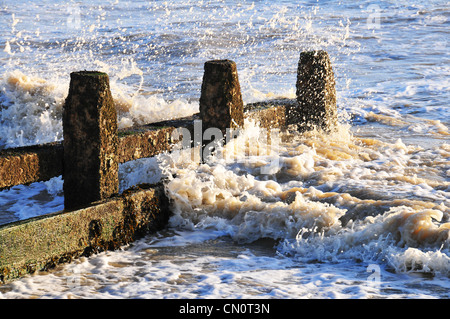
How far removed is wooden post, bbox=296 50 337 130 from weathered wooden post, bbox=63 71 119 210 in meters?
3.56

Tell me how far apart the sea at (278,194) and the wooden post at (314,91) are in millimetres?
222

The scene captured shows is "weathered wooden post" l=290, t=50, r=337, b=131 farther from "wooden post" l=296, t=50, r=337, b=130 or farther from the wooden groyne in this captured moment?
the wooden groyne

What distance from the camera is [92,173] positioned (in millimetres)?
5188

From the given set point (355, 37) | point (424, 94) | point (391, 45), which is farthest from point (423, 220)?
point (355, 37)

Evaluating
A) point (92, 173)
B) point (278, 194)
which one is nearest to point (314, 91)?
point (278, 194)

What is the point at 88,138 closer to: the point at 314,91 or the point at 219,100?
the point at 219,100

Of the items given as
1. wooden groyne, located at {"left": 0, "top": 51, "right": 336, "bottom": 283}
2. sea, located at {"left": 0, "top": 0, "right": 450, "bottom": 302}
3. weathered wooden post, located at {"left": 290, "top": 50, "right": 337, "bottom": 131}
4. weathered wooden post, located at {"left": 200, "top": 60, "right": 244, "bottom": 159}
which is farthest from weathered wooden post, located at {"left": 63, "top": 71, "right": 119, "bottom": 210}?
weathered wooden post, located at {"left": 290, "top": 50, "right": 337, "bottom": 131}

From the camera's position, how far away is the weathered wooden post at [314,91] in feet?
26.5

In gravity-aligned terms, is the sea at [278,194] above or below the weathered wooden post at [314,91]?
below

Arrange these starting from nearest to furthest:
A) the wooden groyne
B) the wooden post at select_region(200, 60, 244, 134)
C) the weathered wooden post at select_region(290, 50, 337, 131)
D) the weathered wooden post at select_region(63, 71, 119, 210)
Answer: the wooden groyne, the weathered wooden post at select_region(63, 71, 119, 210), the wooden post at select_region(200, 60, 244, 134), the weathered wooden post at select_region(290, 50, 337, 131)

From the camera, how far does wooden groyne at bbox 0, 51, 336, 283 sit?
466cm

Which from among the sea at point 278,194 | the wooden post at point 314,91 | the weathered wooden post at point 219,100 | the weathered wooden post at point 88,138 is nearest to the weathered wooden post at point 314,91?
the wooden post at point 314,91

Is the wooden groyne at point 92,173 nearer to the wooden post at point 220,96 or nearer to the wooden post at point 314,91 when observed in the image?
the wooden post at point 220,96

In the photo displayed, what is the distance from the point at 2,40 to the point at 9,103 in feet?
31.2
